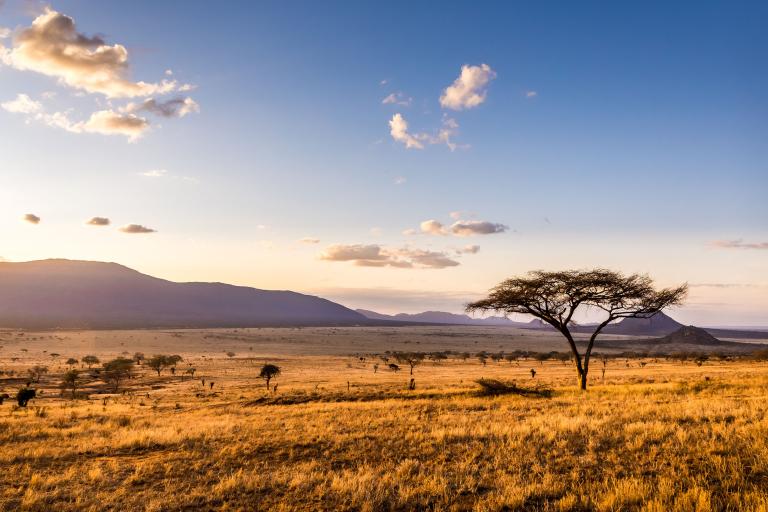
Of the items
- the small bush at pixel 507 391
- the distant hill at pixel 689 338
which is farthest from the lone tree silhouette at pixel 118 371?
the distant hill at pixel 689 338

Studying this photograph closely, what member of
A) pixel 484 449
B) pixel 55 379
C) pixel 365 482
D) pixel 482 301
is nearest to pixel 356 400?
pixel 482 301

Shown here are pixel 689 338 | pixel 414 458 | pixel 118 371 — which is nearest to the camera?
pixel 414 458

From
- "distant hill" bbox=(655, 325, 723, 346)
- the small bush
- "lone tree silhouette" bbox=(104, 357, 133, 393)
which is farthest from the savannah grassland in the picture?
"distant hill" bbox=(655, 325, 723, 346)

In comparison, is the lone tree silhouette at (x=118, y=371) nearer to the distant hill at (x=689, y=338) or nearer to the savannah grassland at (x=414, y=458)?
the savannah grassland at (x=414, y=458)

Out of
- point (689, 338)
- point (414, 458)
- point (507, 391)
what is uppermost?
point (414, 458)

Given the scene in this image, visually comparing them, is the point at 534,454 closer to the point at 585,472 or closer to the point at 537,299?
the point at 585,472

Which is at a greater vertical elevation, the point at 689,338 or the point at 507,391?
the point at 507,391

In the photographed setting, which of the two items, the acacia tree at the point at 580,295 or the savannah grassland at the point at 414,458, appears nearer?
the savannah grassland at the point at 414,458

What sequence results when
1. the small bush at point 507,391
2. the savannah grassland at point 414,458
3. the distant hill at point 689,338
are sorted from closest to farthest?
the savannah grassland at point 414,458, the small bush at point 507,391, the distant hill at point 689,338

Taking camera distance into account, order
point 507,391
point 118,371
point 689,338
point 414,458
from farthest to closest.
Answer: point 689,338
point 118,371
point 507,391
point 414,458

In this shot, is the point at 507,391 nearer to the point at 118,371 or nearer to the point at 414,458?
the point at 414,458

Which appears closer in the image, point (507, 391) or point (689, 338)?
point (507, 391)

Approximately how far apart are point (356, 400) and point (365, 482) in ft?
63.6

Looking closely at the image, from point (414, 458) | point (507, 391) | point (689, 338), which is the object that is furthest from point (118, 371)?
point (689, 338)
